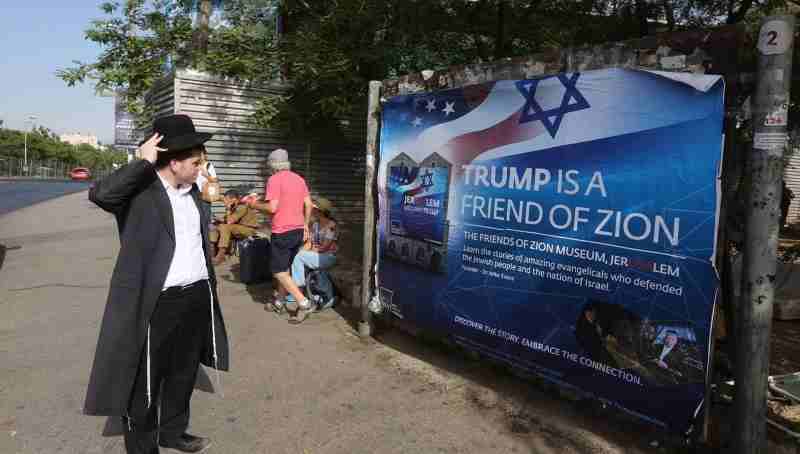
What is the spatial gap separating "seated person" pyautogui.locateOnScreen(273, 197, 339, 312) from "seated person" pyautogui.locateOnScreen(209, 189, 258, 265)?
3083mm

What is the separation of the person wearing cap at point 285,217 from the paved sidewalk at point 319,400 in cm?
44

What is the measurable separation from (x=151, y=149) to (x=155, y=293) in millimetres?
660

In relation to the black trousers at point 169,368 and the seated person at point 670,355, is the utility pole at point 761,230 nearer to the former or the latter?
the seated person at point 670,355

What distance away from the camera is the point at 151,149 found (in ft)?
8.27

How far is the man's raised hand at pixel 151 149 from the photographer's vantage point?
2496 mm

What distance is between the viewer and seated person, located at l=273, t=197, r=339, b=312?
6023 millimetres

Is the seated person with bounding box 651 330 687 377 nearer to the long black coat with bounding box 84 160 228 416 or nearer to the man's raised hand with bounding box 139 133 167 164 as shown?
the long black coat with bounding box 84 160 228 416

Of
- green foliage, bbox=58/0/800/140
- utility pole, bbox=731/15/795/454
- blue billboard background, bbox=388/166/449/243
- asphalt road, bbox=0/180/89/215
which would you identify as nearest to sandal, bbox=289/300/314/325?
blue billboard background, bbox=388/166/449/243

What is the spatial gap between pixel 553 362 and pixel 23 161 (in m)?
74.0

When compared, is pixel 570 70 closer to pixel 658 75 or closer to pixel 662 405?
pixel 658 75

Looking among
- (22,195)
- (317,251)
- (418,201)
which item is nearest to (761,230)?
(418,201)

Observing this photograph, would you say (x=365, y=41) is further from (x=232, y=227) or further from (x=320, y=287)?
(x=320, y=287)

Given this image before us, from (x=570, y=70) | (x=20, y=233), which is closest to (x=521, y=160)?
(x=570, y=70)

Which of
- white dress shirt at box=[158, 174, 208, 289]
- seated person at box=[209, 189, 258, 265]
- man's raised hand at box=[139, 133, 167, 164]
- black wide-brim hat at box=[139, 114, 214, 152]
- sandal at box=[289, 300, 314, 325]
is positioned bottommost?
sandal at box=[289, 300, 314, 325]
